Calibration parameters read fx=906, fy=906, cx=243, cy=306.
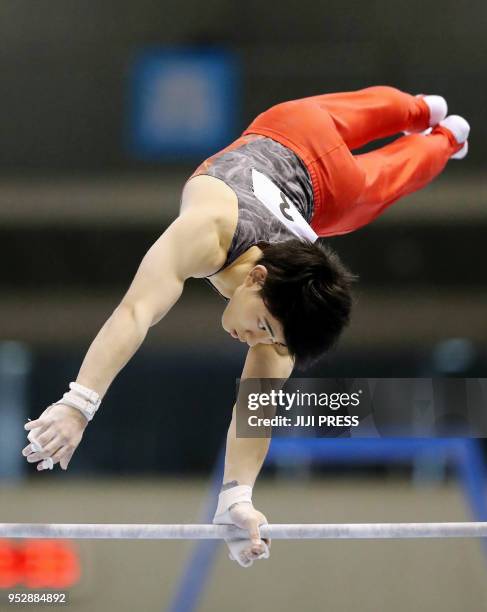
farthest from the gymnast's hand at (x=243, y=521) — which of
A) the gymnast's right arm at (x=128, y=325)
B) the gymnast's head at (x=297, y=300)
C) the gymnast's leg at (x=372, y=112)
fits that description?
the gymnast's leg at (x=372, y=112)

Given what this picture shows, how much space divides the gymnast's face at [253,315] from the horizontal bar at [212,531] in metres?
0.45

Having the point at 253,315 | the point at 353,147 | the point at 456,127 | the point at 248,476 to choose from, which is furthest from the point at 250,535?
the point at 456,127

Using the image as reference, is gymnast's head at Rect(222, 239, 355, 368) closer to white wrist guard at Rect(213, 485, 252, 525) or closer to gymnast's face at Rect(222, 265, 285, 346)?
gymnast's face at Rect(222, 265, 285, 346)

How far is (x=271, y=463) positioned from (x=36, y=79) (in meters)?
2.72

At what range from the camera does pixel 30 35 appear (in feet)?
17.3

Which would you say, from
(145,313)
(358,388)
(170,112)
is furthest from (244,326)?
(170,112)

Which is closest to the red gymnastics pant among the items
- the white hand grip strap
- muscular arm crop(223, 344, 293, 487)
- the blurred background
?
muscular arm crop(223, 344, 293, 487)

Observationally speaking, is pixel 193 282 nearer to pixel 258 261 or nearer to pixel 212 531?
pixel 258 261

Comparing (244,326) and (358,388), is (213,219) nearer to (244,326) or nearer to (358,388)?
(244,326)

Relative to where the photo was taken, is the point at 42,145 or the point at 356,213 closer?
the point at 356,213

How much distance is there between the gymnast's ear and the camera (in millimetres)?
2135

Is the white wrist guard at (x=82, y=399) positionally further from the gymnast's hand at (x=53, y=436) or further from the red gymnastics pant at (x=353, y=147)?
the red gymnastics pant at (x=353, y=147)

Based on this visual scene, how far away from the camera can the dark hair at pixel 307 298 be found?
6.82 ft

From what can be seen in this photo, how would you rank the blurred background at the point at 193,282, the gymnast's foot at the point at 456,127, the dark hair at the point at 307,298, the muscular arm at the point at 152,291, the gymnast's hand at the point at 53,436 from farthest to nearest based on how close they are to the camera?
the blurred background at the point at 193,282 < the gymnast's foot at the point at 456,127 < the dark hair at the point at 307,298 < the muscular arm at the point at 152,291 < the gymnast's hand at the point at 53,436
